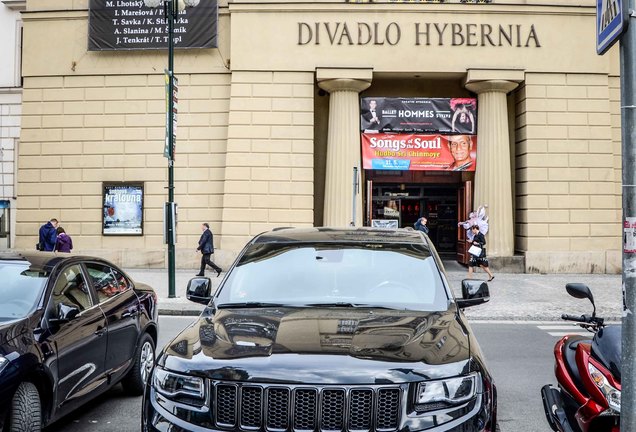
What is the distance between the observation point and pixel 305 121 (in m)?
19.0

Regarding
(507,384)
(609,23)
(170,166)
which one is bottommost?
(507,384)

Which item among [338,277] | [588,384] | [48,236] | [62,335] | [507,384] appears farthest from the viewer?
[48,236]

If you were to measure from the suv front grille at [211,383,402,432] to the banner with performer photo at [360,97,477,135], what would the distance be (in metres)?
17.2

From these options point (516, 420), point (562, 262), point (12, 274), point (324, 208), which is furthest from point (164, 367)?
point (562, 262)

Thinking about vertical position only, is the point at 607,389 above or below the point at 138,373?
above

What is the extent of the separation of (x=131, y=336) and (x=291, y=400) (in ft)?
11.9

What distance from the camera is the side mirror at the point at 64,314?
4.61 meters

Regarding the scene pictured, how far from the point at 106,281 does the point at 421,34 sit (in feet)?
51.4

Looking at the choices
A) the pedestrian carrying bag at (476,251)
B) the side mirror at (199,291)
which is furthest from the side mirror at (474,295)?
the pedestrian carrying bag at (476,251)

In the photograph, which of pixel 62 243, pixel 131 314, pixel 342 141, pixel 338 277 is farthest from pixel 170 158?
pixel 338 277

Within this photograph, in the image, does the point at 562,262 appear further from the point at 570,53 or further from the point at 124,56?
the point at 124,56

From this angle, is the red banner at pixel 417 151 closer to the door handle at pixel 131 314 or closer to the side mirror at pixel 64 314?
the door handle at pixel 131 314

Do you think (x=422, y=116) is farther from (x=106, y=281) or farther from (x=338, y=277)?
(x=338, y=277)

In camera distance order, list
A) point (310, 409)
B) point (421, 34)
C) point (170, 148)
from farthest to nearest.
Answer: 1. point (421, 34)
2. point (170, 148)
3. point (310, 409)
